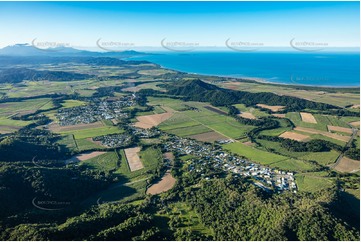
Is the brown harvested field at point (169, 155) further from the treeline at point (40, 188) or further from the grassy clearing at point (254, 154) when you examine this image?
the treeline at point (40, 188)

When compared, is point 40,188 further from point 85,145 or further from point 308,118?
point 308,118

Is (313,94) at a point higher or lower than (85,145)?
lower

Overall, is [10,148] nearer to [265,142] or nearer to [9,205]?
[9,205]

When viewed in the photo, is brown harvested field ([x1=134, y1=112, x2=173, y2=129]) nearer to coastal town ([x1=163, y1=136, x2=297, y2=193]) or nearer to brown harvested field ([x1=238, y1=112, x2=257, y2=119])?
coastal town ([x1=163, y1=136, x2=297, y2=193])

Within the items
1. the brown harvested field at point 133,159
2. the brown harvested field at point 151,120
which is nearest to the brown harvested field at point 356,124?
the brown harvested field at point 151,120

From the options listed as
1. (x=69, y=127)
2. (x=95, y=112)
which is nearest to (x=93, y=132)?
(x=69, y=127)

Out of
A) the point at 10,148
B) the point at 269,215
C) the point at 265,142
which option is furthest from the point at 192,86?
the point at 269,215
